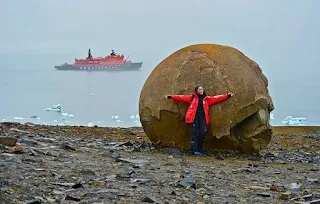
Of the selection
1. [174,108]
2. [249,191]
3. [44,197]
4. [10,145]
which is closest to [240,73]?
[174,108]

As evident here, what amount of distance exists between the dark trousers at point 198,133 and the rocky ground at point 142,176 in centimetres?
34

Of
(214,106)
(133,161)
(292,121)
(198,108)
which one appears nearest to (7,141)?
(133,161)

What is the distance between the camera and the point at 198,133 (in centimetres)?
A: 1212

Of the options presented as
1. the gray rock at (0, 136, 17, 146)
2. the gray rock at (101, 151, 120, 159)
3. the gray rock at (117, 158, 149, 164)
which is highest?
the gray rock at (0, 136, 17, 146)

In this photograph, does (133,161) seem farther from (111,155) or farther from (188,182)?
(188,182)

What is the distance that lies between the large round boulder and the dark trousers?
19 centimetres

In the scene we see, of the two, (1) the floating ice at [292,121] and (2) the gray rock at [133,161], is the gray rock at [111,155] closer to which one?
(2) the gray rock at [133,161]

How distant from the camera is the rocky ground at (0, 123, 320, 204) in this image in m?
6.84

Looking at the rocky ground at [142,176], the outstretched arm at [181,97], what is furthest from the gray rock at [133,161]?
the outstretched arm at [181,97]

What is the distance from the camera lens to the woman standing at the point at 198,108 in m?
11.9

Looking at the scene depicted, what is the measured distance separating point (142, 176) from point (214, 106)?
4.05 m

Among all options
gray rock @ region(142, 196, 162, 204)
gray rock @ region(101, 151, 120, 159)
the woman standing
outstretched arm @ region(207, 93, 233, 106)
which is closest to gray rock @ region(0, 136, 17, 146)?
gray rock @ region(101, 151, 120, 159)

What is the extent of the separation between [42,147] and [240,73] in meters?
5.13

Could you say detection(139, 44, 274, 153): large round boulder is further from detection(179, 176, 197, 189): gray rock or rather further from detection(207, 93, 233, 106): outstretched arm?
detection(179, 176, 197, 189): gray rock
